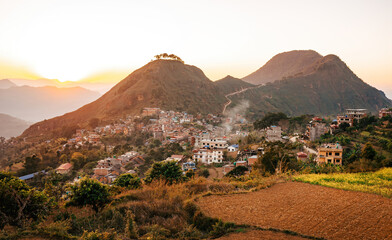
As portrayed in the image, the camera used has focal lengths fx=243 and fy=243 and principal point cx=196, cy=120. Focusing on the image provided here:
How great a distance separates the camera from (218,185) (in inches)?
272

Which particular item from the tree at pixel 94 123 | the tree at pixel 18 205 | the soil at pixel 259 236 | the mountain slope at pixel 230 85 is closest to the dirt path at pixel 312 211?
the soil at pixel 259 236

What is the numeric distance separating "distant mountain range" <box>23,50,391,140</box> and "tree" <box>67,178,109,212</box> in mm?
49371

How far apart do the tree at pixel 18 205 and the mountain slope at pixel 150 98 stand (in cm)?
5101

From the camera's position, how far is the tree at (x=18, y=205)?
465 cm

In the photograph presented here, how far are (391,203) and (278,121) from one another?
33739 millimetres

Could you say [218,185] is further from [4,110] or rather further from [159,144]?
[4,110]

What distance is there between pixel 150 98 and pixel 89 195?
5652cm

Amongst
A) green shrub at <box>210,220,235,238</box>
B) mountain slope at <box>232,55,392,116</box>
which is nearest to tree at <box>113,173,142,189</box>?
green shrub at <box>210,220,235,238</box>

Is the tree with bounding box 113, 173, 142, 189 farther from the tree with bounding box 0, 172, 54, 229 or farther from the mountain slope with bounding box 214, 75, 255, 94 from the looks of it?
the mountain slope with bounding box 214, 75, 255, 94

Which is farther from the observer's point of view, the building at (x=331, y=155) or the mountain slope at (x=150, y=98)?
the mountain slope at (x=150, y=98)

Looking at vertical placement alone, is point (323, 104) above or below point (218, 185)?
above

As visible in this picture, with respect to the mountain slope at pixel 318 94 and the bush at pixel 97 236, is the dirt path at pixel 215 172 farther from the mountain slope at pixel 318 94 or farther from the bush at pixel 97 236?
the mountain slope at pixel 318 94

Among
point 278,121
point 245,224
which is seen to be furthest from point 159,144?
point 245,224

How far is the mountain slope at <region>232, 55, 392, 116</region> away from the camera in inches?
2889
